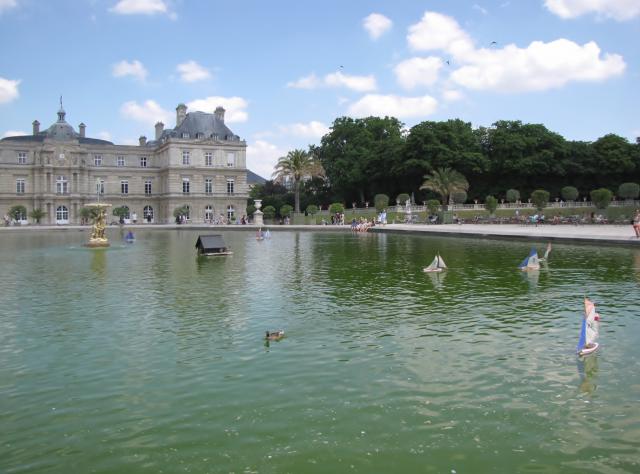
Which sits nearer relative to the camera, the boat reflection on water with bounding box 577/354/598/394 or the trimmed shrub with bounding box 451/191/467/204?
the boat reflection on water with bounding box 577/354/598/394

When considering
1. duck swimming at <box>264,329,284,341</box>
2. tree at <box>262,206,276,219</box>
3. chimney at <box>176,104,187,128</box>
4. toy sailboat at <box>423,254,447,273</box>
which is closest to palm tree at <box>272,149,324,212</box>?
tree at <box>262,206,276,219</box>

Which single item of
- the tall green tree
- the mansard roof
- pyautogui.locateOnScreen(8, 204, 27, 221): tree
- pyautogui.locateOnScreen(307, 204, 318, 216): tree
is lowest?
pyautogui.locateOnScreen(307, 204, 318, 216): tree

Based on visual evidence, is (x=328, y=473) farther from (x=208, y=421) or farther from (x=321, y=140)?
(x=321, y=140)

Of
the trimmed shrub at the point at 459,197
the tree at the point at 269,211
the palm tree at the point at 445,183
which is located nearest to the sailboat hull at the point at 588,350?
the palm tree at the point at 445,183

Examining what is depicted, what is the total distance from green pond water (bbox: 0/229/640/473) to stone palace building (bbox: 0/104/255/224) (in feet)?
239

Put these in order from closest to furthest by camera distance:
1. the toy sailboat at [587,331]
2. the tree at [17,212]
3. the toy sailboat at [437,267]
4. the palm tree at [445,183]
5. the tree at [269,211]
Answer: the toy sailboat at [587,331]
the toy sailboat at [437,267]
the palm tree at [445,183]
the tree at [269,211]
the tree at [17,212]

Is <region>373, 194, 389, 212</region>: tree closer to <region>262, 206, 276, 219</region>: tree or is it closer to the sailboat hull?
<region>262, 206, 276, 219</region>: tree

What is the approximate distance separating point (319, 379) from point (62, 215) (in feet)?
283

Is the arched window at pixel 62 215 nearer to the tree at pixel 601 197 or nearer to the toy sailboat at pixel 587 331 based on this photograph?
the tree at pixel 601 197

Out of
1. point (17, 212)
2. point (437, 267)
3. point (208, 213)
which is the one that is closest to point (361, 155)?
point (208, 213)

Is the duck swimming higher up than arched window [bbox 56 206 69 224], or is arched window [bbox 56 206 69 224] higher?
arched window [bbox 56 206 69 224]

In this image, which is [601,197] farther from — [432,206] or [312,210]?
[312,210]

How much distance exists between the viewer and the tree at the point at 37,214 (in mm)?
77713

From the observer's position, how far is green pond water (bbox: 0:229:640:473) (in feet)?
21.2
